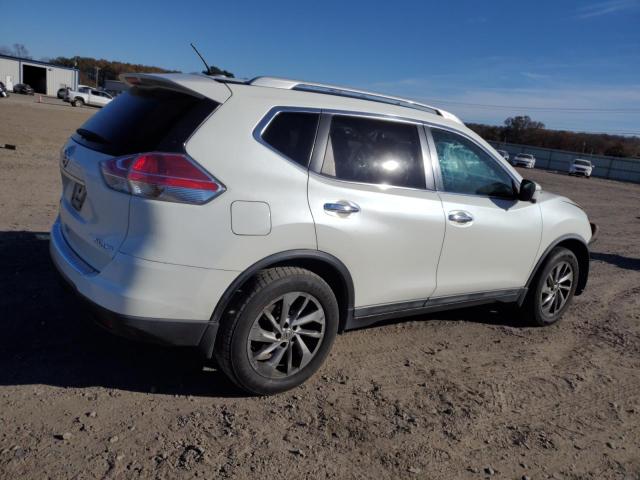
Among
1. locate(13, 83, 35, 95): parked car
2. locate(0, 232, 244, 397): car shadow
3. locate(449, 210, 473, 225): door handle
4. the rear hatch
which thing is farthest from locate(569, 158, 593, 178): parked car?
locate(13, 83, 35, 95): parked car

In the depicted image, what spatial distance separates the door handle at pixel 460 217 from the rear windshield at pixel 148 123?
1.91 meters

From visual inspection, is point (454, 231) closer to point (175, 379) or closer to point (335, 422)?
point (335, 422)

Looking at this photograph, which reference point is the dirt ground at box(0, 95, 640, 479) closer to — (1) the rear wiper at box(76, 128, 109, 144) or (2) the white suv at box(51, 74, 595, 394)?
(2) the white suv at box(51, 74, 595, 394)

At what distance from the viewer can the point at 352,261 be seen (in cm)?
347

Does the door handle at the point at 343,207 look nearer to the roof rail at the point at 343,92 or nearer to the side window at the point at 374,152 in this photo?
the side window at the point at 374,152

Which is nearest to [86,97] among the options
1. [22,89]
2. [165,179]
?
[22,89]

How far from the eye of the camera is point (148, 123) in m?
3.14

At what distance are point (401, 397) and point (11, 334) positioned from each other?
2735 mm

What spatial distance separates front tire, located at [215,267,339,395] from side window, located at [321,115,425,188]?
29.9 inches

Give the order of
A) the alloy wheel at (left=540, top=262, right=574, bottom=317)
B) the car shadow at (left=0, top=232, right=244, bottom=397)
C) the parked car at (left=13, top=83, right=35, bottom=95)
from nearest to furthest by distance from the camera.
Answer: the car shadow at (left=0, top=232, right=244, bottom=397) < the alloy wheel at (left=540, top=262, right=574, bottom=317) < the parked car at (left=13, top=83, right=35, bottom=95)

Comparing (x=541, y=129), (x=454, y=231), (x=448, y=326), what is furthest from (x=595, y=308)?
(x=541, y=129)

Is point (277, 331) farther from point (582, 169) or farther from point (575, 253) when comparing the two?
point (582, 169)

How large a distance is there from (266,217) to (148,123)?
90 centimetres

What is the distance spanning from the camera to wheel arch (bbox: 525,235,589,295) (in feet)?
16.0
